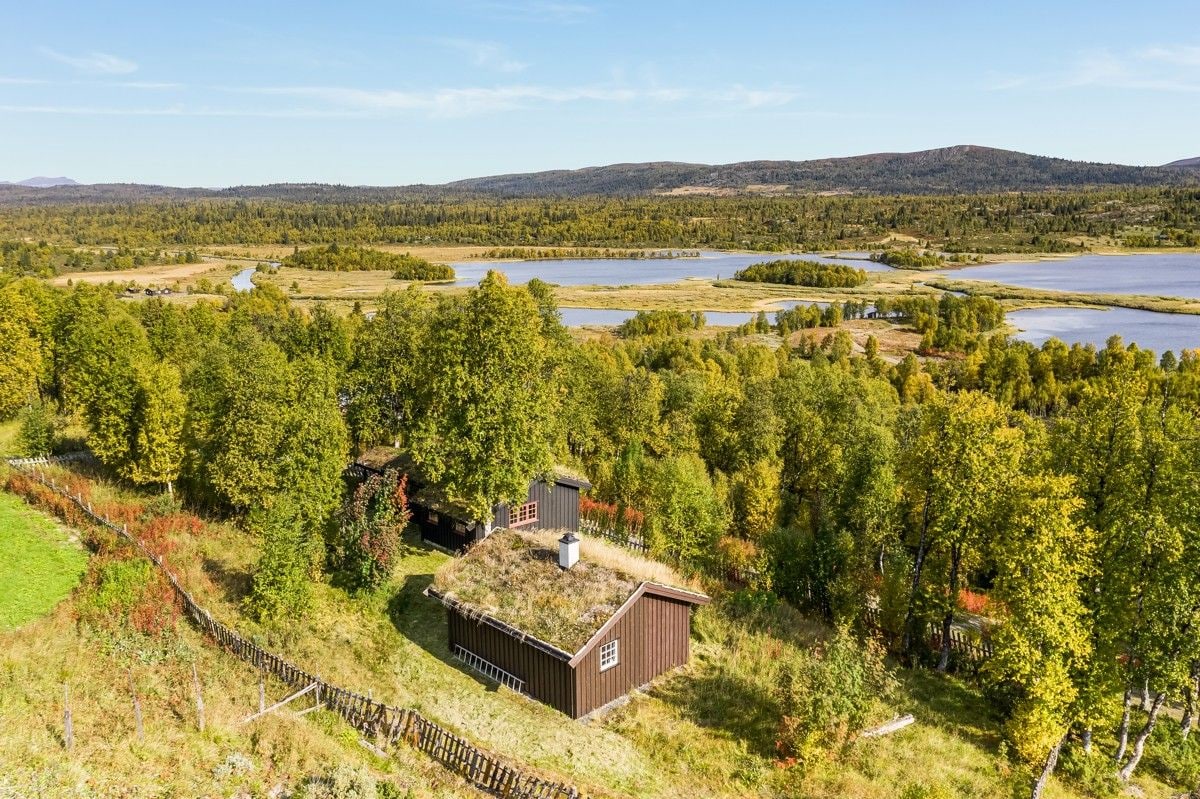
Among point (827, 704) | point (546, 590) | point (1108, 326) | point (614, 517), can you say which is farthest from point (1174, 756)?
point (1108, 326)

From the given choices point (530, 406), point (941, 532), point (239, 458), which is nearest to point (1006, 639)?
point (941, 532)

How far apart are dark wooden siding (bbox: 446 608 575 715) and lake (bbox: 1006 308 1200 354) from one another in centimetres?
8640

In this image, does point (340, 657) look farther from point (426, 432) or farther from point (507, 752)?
point (426, 432)

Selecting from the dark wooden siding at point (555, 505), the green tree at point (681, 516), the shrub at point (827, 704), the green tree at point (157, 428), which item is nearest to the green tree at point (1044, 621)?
the shrub at point (827, 704)

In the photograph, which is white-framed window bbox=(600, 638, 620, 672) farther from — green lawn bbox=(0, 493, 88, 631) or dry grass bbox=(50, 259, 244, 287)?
dry grass bbox=(50, 259, 244, 287)

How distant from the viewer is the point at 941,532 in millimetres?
23016

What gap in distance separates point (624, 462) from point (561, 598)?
1697 cm

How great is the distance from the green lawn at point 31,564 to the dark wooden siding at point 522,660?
36.8ft

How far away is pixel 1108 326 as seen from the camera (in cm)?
9812

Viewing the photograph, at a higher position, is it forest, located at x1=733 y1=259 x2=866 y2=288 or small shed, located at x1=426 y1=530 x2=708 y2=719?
forest, located at x1=733 y1=259 x2=866 y2=288

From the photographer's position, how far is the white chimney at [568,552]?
22.1 metres

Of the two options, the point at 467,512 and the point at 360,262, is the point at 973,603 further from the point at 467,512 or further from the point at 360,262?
the point at 360,262

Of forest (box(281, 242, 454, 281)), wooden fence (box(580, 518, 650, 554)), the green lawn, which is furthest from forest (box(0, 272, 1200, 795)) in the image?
forest (box(281, 242, 454, 281))

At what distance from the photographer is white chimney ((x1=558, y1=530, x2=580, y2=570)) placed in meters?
22.1
